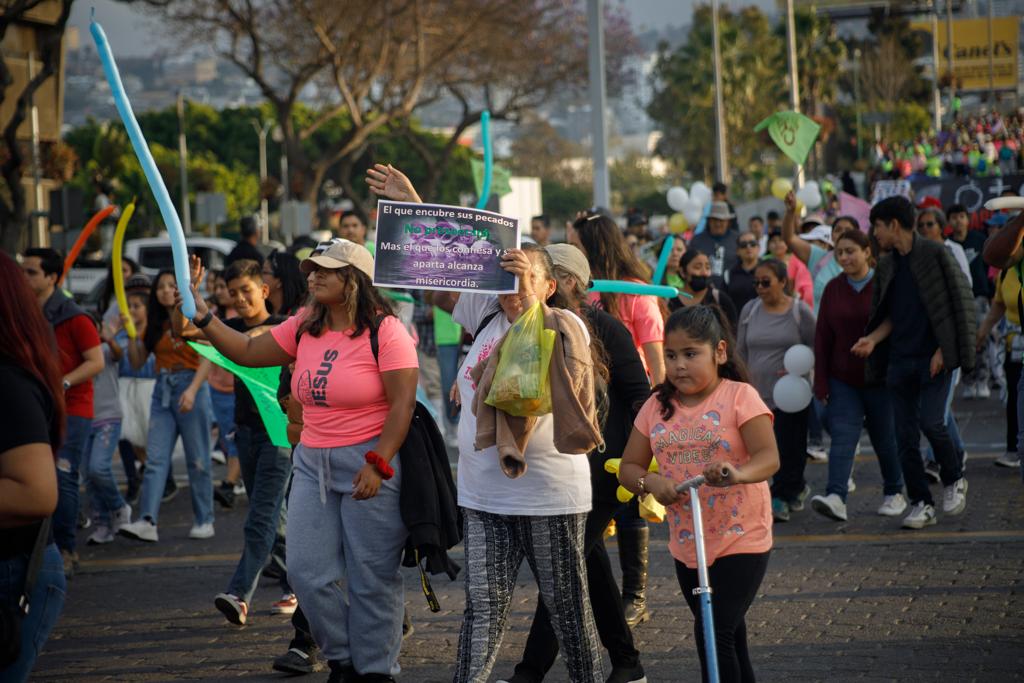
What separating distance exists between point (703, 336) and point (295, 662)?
2503 mm

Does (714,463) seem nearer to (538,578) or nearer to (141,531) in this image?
(538,578)

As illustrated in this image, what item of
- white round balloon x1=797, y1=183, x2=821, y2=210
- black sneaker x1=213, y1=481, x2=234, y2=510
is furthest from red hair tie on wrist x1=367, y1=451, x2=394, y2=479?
white round balloon x1=797, y1=183, x2=821, y2=210

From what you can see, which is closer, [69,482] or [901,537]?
[69,482]

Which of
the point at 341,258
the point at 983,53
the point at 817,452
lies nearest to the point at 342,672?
the point at 341,258

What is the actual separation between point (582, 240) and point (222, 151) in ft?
267

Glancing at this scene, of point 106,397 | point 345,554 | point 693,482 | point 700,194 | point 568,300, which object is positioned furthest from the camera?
point 700,194

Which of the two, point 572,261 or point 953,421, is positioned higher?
point 572,261

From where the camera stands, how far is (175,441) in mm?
9438

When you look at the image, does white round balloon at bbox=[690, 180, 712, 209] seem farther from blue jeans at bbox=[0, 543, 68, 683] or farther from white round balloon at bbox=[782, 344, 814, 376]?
blue jeans at bbox=[0, 543, 68, 683]

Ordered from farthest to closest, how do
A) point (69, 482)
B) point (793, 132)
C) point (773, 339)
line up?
point (793, 132)
point (773, 339)
point (69, 482)

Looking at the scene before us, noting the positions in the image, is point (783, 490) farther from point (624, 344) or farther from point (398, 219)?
point (398, 219)

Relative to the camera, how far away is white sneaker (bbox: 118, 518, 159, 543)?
353 inches

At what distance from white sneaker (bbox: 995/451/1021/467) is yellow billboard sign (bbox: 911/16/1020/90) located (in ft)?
231

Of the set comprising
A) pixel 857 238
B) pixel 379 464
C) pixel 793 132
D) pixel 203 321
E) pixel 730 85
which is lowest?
pixel 379 464
